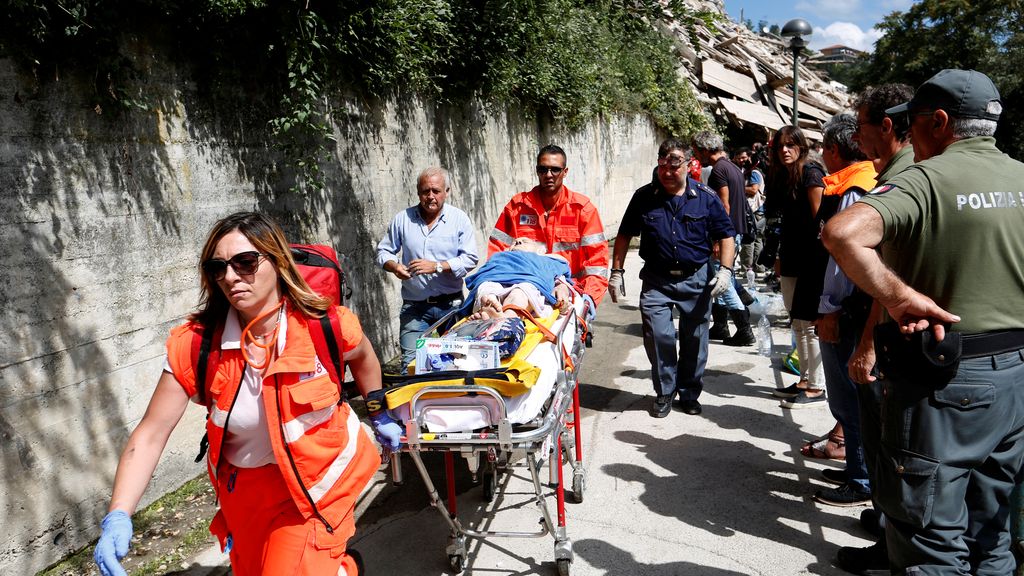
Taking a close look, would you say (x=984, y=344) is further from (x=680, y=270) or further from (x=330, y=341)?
(x=680, y=270)

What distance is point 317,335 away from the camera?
8.33 feet

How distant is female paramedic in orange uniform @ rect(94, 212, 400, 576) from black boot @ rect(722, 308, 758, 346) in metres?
5.83

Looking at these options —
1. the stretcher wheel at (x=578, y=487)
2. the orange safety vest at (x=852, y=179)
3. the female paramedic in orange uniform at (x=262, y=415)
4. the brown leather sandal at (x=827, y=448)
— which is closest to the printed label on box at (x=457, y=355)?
the female paramedic in orange uniform at (x=262, y=415)

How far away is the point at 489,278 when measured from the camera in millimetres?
4281

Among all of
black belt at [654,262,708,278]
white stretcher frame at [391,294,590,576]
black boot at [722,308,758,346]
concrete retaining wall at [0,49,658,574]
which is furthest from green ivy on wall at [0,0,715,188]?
black boot at [722,308,758,346]

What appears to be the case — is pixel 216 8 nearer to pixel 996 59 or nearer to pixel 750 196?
pixel 750 196

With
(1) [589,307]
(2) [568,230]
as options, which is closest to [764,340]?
(2) [568,230]

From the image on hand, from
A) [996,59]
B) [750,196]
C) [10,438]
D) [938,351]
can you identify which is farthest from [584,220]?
[996,59]

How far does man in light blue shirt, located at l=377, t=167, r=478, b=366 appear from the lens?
5.33 meters

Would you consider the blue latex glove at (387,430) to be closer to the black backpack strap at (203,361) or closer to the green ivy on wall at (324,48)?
the black backpack strap at (203,361)

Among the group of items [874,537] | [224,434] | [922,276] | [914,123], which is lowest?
[874,537]

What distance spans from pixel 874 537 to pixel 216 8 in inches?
192

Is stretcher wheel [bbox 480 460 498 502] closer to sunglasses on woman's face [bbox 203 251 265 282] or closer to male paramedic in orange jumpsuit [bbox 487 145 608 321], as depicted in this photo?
male paramedic in orange jumpsuit [bbox 487 145 608 321]

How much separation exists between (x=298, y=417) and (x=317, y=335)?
0.30 m
